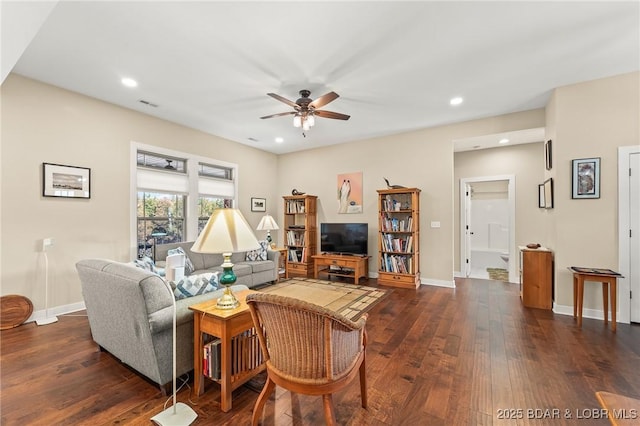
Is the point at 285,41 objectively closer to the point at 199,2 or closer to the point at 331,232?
the point at 199,2

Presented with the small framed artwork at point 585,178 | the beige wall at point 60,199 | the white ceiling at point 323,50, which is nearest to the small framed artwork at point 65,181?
the beige wall at point 60,199

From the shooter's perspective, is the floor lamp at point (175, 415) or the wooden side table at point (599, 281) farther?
the wooden side table at point (599, 281)

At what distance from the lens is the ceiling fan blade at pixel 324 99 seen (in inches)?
115

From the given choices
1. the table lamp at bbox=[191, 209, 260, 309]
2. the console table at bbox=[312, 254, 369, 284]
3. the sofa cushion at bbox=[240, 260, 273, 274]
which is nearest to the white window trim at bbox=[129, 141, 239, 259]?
the sofa cushion at bbox=[240, 260, 273, 274]

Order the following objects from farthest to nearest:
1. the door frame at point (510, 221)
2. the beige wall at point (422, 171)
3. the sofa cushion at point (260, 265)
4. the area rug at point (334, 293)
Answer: the door frame at point (510, 221) → the beige wall at point (422, 171) → the sofa cushion at point (260, 265) → the area rug at point (334, 293)

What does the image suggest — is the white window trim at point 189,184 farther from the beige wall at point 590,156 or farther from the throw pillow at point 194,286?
the beige wall at point 590,156

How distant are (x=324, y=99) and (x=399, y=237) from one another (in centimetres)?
313

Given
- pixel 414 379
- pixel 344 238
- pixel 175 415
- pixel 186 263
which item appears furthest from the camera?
pixel 344 238

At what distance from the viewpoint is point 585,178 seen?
3.35m

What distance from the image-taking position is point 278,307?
137 cm

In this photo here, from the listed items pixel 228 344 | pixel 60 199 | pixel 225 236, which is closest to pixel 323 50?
pixel 225 236

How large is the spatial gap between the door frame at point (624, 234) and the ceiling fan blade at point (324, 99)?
137 inches

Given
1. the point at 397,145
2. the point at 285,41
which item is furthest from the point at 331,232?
the point at 285,41

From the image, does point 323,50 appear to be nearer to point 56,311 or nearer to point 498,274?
point 56,311
